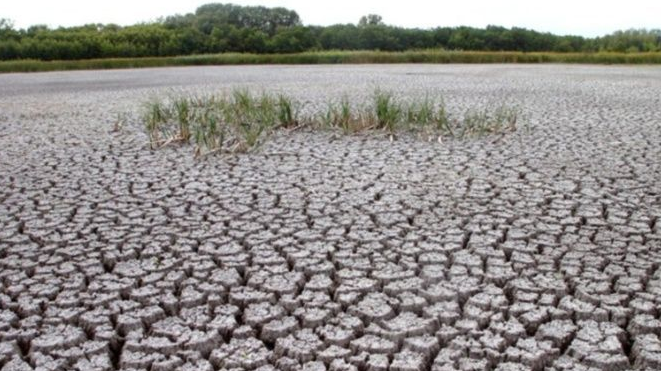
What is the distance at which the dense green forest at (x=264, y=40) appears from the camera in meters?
25.9

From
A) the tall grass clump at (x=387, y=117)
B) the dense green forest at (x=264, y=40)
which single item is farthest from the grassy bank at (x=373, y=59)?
the tall grass clump at (x=387, y=117)

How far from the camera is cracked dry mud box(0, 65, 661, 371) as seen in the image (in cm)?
219

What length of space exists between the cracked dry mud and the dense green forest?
2157cm

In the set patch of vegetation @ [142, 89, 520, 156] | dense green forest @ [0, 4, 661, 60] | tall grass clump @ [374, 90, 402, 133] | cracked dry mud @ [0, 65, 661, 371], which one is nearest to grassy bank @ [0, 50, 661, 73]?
dense green forest @ [0, 4, 661, 60]

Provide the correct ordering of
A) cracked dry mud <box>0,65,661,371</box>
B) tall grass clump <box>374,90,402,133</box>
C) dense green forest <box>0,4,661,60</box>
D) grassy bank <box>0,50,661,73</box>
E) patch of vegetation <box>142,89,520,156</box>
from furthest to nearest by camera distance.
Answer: dense green forest <box>0,4,661,60</box> < grassy bank <box>0,50,661,73</box> < tall grass clump <box>374,90,402,133</box> < patch of vegetation <box>142,89,520,156</box> < cracked dry mud <box>0,65,661,371</box>

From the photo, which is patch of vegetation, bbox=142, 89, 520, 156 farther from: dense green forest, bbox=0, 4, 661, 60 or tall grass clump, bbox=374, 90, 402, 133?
dense green forest, bbox=0, 4, 661, 60

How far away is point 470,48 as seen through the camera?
30297 millimetres

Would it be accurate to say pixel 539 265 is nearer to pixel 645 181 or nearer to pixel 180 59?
pixel 645 181

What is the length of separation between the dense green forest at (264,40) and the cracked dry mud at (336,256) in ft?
70.8

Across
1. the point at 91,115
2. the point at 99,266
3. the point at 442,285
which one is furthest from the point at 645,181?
the point at 91,115

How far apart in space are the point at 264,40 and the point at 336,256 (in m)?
26.9

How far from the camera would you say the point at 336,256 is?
117 inches

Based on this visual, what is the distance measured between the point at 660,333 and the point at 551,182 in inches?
81.0

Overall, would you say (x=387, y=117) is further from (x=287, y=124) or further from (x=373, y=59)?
(x=373, y=59)
